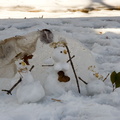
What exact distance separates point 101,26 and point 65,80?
152cm

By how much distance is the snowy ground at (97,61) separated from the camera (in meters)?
0.90

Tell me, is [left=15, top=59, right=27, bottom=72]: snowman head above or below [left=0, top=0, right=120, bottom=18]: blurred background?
below

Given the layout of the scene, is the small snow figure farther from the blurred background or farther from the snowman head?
the blurred background

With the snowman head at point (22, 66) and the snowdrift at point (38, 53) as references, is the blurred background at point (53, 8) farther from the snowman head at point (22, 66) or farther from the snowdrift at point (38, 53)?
the snowman head at point (22, 66)

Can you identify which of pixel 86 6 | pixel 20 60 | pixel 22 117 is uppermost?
pixel 86 6

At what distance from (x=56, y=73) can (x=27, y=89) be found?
148mm

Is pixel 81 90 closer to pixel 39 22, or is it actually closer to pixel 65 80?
pixel 65 80

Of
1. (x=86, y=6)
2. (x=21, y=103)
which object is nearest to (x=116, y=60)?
(x=21, y=103)

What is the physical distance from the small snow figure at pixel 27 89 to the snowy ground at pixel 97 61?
0.02m

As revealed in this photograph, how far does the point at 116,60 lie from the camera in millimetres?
1601

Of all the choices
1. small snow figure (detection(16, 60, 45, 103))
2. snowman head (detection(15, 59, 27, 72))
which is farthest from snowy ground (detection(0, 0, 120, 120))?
snowman head (detection(15, 59, 27, 72))

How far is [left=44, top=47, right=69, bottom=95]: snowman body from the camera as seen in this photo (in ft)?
3.31

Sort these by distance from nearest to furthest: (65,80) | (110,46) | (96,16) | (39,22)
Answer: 1. (65,80)
2. (110,46)
3. (39,22)
4. (96,16)

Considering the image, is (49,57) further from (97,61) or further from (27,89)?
(97,61)
